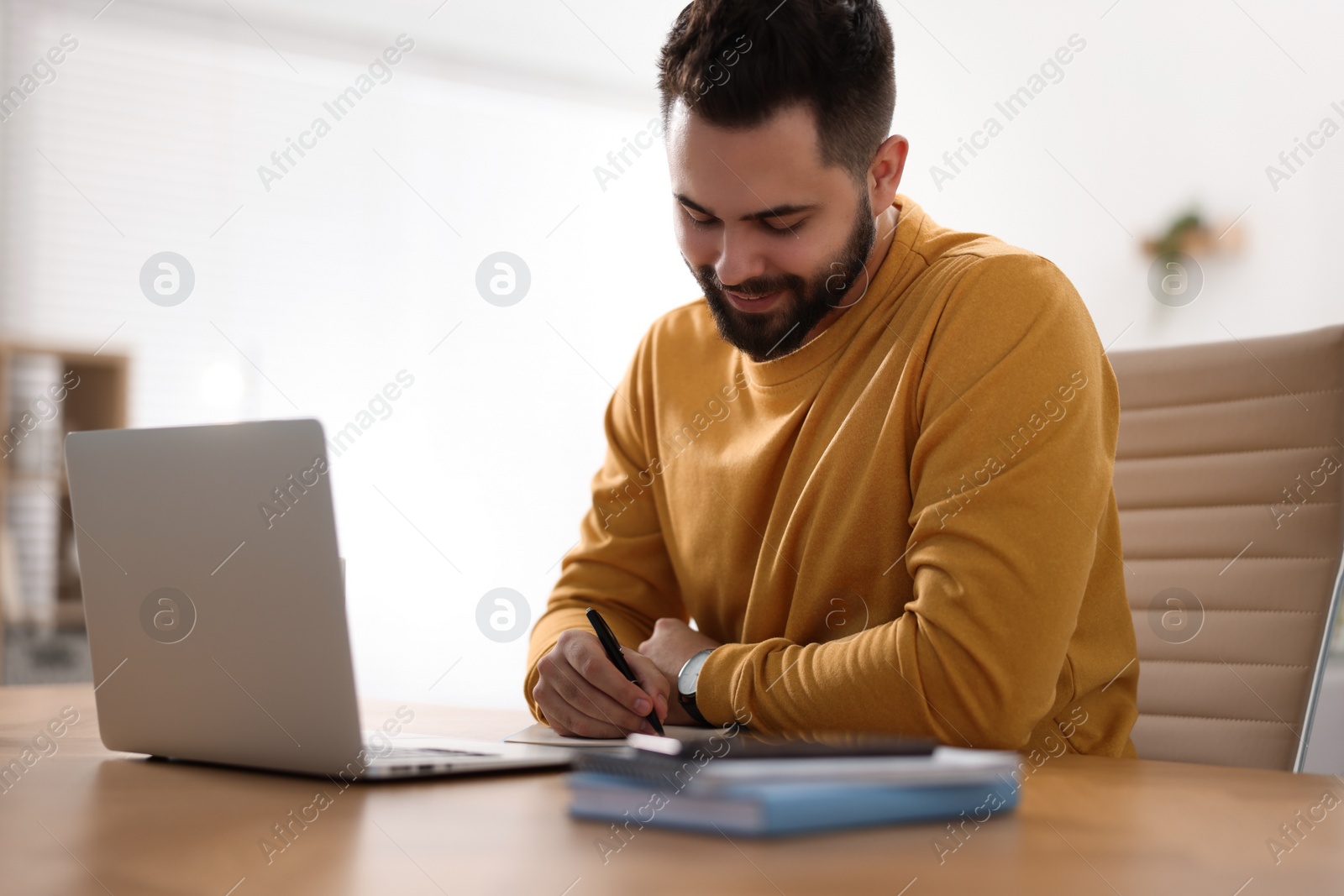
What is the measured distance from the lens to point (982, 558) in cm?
106

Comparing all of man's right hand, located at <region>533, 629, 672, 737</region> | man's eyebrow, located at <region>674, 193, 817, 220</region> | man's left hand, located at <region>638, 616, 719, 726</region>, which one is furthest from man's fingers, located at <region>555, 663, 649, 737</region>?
man's eyebrow, located at <region>674, 193, 817, 220</region>

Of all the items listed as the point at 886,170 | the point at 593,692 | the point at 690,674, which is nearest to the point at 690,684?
the point at 690,674

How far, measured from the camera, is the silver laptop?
2.43 ft

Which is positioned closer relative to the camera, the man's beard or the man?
the man

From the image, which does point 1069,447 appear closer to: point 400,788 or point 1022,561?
point 1022,561

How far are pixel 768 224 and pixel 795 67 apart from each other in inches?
6.7

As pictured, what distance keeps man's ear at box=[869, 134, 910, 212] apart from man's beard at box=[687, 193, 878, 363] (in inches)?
1.1

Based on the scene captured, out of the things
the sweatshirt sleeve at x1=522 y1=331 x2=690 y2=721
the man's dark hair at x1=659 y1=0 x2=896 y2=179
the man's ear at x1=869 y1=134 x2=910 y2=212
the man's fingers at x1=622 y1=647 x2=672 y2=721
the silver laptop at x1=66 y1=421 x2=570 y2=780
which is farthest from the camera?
the sweatshirt sleeve at x1=522 y1=331 x2=690 y2=721

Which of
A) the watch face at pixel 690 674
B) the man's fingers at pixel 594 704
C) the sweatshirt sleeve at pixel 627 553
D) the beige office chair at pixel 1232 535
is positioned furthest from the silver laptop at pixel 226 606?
the beige office chair at pixel 1232 535

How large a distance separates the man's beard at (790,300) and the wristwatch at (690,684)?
40cm

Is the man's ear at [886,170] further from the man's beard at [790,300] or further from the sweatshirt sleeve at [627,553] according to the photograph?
the sweatshirt sleeve at [627,553]

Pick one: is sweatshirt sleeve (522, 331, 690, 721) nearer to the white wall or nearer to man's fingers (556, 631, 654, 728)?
man's fingers (556, 631, 654, 728)

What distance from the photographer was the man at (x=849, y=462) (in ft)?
3.50

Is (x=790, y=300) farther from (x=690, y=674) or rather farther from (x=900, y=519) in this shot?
(x=690, y=674)
